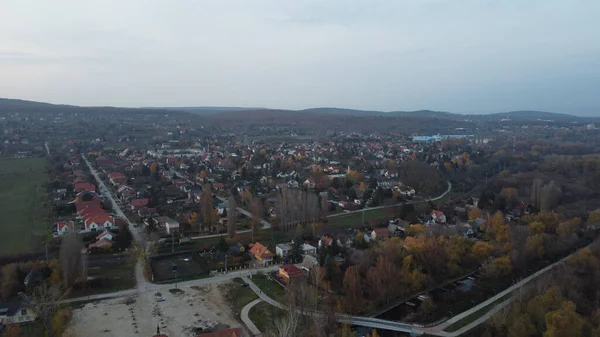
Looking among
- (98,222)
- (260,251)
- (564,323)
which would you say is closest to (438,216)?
(260,251)

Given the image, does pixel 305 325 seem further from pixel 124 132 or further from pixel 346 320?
pixel 124 132

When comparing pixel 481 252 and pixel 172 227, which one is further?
pixel 172 227

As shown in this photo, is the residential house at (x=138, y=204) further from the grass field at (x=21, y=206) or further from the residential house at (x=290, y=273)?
the residential house at (x=290, y=273)

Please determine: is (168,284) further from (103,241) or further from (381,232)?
(381,232)

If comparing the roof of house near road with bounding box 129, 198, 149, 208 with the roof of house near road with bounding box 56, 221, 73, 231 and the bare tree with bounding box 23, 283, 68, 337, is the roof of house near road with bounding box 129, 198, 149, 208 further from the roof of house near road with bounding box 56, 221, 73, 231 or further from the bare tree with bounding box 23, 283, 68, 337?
the bare tree with bounding box 23, 283, 68, 337

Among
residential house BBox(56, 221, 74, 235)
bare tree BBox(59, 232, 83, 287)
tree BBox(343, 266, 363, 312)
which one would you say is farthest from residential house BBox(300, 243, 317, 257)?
residential house BBox(56, 221, 74, 235)

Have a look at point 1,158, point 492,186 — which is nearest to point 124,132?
point 1,158

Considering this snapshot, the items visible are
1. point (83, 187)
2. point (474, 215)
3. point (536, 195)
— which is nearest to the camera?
point (474, 215)
